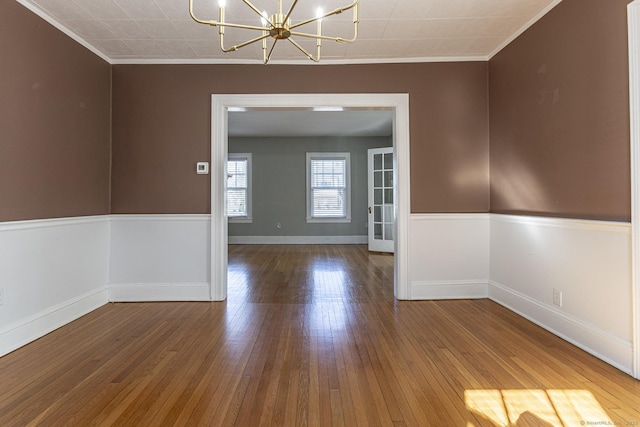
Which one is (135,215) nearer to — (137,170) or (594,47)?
(137,170)

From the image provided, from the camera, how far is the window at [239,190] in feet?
28.1

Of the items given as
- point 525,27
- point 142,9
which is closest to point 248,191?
point 142,9

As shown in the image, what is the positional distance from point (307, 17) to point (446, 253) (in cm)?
257

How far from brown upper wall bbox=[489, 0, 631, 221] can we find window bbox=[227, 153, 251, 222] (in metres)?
6.18

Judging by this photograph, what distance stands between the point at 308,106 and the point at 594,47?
234 cm

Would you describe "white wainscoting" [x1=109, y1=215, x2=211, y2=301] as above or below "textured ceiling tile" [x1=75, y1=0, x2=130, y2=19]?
below

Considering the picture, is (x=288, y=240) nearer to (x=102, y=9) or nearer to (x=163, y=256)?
(x=163, y=256)

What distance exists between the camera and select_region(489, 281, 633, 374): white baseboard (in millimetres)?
2104

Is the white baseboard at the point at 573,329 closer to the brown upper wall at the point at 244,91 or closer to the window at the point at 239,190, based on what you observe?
the brown upper wall at the point at 244,91

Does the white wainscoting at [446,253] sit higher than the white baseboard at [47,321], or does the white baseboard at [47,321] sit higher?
the white wainscoting at [446,253]

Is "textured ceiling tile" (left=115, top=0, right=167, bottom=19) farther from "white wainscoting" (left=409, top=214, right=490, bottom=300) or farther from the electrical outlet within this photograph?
the electrical outlet

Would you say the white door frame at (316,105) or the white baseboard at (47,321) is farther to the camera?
the white door frame at (316,105)

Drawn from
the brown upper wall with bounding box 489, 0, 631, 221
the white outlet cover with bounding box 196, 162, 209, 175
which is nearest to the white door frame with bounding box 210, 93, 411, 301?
the white outlet cover with bounding box 196, 162, 209, 175

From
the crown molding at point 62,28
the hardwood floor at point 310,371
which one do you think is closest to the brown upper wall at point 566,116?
the hardwood floor at point 310,371
